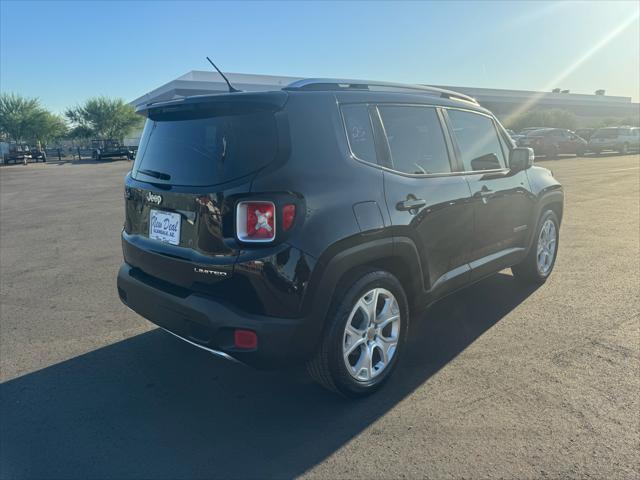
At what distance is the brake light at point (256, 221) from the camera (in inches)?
103

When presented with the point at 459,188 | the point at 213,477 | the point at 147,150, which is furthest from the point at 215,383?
the point at 459,188

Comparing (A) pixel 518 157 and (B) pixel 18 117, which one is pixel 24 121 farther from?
(A) pixel 518 157

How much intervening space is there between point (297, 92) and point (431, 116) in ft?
4.34

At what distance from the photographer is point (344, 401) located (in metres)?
3.18

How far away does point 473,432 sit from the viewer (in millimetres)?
2803

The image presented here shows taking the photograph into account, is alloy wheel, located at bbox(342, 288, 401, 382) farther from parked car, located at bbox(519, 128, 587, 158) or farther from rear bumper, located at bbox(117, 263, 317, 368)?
parked car, located at bbox(519, 128, 587, 158)

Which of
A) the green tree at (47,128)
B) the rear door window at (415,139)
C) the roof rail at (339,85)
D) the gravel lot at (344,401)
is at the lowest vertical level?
A: the gravel lot at (344,401)

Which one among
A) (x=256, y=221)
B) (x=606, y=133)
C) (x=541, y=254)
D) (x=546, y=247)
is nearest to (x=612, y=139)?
(x=606, y=133)

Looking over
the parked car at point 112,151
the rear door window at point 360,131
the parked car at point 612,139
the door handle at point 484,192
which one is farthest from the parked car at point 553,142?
the parked car at point 112,151

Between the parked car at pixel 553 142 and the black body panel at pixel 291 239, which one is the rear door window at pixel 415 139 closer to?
the black body panel at pixel 291 239

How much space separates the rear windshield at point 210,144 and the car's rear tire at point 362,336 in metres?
0.94

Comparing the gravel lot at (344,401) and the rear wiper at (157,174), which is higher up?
the rear wiper at (157,174)

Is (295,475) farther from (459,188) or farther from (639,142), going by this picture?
(639,142)

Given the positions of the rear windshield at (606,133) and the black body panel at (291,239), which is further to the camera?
the rear windshield at (606,133)
